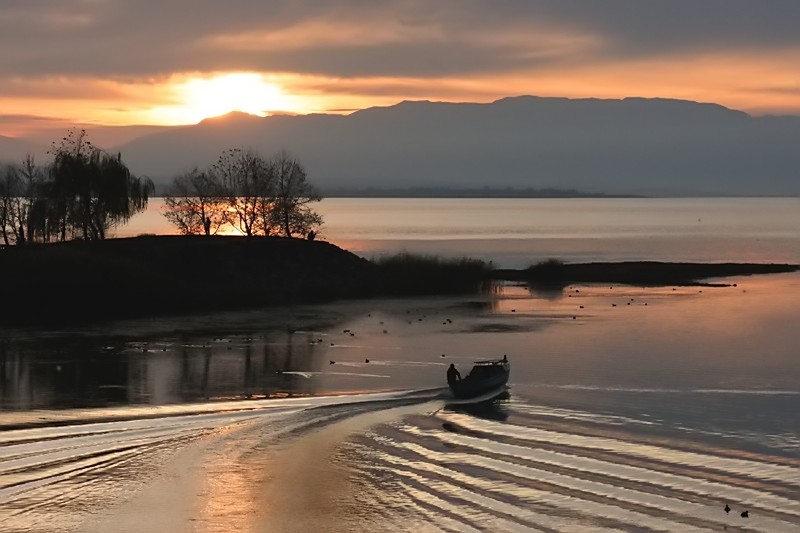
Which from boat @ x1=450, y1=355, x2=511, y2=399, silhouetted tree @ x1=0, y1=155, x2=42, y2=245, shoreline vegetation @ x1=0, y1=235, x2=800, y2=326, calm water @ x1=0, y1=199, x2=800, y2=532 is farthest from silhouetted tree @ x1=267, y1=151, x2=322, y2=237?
boat @ x1=450, y1=355, x2=511, y2=399

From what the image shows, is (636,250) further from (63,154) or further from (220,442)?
(220,442)

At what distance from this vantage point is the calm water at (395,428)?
28531mm

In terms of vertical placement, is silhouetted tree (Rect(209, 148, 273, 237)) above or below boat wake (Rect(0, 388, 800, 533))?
above

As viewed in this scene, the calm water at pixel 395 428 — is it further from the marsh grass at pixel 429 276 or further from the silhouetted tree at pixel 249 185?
the silhouetted tree at pixel 249 185

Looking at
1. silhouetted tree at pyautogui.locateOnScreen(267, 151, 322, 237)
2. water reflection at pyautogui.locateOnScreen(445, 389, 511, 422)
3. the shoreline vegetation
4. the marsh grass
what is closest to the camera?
water reflection at pyautogui.locateOnScreen(445, 389, 511, 422)

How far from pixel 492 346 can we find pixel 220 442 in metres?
29.5

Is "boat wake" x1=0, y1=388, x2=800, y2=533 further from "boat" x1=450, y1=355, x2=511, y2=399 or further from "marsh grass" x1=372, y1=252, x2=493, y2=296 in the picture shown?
"marsh grass" x1=372, y1=252, x2=493, y2=296

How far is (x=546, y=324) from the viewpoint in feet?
241

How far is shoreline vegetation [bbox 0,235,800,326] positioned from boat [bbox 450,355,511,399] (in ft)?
127

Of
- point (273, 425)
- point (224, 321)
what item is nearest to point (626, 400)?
point (273, 425)

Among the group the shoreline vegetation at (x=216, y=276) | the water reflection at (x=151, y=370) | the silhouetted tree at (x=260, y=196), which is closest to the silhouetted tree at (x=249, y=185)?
the silhouetted tree at (x=260, y=196)

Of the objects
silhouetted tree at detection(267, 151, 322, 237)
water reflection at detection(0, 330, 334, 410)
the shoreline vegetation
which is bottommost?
water reflection at detection(0, 330, 334, 410)

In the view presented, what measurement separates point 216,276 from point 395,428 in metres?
57.3

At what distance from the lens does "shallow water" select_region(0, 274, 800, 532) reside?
93.5ft
